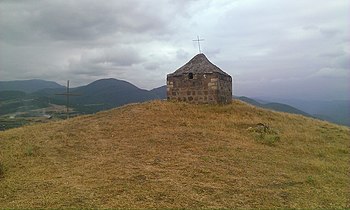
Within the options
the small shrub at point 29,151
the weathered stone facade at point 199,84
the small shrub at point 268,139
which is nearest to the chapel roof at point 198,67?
the weathered stone facade at point 199,84

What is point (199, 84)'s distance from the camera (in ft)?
74.9

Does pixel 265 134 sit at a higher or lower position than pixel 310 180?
higher

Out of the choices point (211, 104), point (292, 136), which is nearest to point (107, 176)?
point (292, 136)

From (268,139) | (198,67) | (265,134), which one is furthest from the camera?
(198,67)

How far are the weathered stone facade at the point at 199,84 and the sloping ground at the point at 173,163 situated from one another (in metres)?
2.28

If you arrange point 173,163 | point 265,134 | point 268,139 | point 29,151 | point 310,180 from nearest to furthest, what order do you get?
point 310,180 < point 173,163 < point 29,151 < point 268,139 < point 265,134

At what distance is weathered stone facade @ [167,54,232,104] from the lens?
22.5m

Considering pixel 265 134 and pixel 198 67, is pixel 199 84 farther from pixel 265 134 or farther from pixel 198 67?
pixel 265 134

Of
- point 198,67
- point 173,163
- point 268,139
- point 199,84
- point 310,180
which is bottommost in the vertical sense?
point 310,180

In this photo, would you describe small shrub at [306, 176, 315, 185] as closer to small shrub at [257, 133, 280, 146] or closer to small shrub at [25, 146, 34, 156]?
small shrub at [257, 133, 280, 146]

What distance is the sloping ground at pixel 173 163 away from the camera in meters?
8.84

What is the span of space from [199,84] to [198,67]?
1.58m

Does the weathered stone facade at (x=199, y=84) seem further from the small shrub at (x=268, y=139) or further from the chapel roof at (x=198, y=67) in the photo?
the small shrub at (x=268, y=139)

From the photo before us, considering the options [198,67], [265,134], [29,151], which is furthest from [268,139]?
[29,151]
